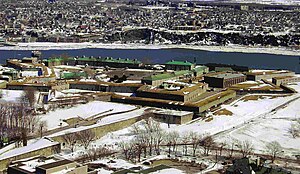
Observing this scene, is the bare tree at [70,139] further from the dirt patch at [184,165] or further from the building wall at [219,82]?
the building wall at [219,82]

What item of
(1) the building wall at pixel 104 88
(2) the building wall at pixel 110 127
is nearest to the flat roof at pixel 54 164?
(2) the building wall at pixel 110 127

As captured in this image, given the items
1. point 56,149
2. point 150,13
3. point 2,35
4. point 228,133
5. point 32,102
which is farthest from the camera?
point 150,13

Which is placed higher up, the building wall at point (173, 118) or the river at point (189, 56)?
the building wall at point (173, 118)

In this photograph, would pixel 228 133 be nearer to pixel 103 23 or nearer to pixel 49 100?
pixel 49 100

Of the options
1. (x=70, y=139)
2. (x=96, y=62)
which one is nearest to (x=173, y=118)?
(x=70, y=139)

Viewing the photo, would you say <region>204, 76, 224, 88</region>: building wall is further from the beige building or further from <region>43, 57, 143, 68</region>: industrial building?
<region>43, 57, 143, 68</region>: industrial building

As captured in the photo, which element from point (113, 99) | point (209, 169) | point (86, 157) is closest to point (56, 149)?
point (86, 157)
